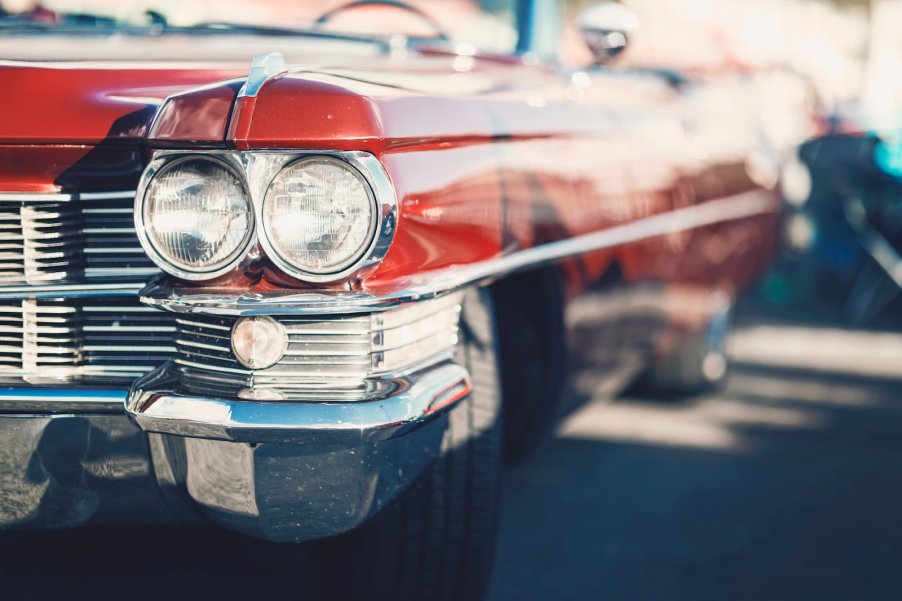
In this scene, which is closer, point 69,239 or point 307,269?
point 307,269

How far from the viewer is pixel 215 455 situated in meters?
1.88

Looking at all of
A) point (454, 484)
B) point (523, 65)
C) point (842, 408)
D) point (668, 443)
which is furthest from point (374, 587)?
point (842, 408)

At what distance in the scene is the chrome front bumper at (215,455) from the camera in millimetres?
1812

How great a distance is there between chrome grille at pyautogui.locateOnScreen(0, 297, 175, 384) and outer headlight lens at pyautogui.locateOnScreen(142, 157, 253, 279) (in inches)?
8.1

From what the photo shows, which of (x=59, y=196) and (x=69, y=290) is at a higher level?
(x=59, y=196)

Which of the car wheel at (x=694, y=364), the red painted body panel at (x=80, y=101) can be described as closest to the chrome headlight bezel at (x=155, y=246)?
the red painted body panel at (x=80, y=101)

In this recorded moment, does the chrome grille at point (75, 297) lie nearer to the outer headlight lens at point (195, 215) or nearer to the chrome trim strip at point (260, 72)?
the outer headlight lens at point (195, 215)

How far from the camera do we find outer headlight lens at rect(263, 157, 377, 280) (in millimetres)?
1826

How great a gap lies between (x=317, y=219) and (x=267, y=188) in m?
0.09

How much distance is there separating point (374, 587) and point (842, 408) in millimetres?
3013

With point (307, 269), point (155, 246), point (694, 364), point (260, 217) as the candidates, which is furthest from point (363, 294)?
point (694, 364)

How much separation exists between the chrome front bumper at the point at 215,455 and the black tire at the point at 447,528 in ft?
0.56

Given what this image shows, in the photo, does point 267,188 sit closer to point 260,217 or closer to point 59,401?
point 260,217

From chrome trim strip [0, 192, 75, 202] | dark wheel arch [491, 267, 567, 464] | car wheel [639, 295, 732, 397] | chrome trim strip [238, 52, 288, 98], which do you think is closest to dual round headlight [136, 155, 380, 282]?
chrome trim strip [238, 52, 288, 98]
